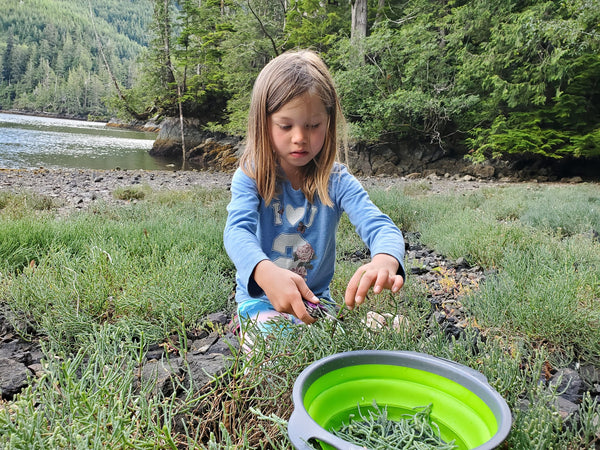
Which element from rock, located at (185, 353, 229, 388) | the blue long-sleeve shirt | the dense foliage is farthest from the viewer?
the dense foliage

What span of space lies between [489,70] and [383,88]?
3.79 meters

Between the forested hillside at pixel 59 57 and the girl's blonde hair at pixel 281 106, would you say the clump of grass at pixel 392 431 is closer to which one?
the girl's blonde hair at pixel 281 106

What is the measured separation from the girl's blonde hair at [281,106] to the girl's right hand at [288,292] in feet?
2.94

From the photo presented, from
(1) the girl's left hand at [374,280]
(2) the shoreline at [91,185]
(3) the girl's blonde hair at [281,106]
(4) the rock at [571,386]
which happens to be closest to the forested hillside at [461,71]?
(2) the shoreline at [91,185]

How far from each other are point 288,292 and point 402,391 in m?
0.43

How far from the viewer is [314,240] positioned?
227cm

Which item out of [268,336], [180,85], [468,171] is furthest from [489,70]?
[180,85]

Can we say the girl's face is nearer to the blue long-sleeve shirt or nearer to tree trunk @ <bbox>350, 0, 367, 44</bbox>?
the blue long-sleeve shirt

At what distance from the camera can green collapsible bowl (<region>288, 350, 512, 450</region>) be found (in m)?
0.94

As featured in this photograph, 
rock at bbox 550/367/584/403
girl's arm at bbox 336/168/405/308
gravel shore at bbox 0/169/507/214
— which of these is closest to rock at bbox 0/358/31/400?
girl's arm at bbox 336/168/405/308

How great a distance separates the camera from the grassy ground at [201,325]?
3.12ft

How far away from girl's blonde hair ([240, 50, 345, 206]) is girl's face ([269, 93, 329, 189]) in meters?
0.04

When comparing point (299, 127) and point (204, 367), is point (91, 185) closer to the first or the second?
point (299, 127)

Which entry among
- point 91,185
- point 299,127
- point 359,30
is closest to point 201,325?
point 299,127
